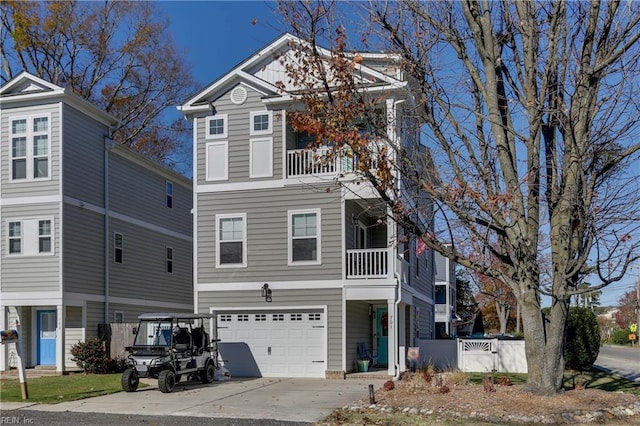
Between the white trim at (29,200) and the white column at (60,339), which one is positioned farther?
the white trim at (29,200)

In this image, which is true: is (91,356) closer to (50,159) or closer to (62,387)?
(62,387)

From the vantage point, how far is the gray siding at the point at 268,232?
63.0 feet

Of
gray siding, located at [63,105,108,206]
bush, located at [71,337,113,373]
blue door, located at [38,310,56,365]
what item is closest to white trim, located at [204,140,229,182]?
gray siding, located at [63,105,108,206]

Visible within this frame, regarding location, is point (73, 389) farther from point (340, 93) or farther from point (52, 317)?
point (340, 93)

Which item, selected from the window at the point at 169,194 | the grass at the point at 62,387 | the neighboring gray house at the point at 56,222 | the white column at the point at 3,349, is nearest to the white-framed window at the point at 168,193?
the window at the point at 169,194

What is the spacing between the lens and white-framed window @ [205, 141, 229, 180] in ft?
66.7

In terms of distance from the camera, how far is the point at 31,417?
38.9 feet

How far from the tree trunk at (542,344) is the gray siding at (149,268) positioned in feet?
50.3

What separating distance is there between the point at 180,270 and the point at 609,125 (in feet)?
66.3

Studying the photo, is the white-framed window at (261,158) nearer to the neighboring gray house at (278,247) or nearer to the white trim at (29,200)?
the neighboring gray house at (278,247)

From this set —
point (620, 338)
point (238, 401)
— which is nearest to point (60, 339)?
point (238, 401)

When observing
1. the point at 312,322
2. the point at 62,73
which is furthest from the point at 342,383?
the point at 62,73

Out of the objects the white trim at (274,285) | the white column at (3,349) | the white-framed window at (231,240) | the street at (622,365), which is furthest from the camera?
the street at (622,365)

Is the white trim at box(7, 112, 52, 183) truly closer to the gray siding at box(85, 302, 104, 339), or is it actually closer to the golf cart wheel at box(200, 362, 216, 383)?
the gray siding at box(85, 302, 104, 339)
